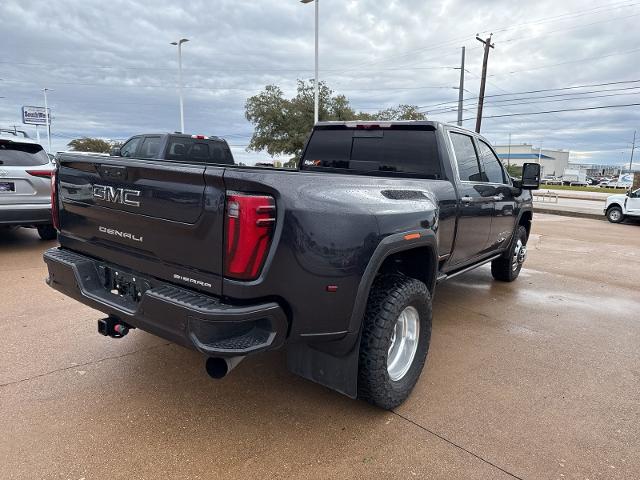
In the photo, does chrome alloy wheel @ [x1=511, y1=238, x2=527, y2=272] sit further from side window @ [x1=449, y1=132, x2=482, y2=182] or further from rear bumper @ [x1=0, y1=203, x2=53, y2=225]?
rear bumper @ [x1=0, y1=203, x2=53, y2=225]

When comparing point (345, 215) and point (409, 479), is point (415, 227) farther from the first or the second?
point (409, 479)

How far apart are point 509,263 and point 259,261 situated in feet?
16.0

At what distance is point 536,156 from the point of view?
111625 millimetres

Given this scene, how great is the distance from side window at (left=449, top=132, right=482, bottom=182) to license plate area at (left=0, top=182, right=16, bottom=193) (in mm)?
5955

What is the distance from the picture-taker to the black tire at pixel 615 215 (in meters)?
16.2

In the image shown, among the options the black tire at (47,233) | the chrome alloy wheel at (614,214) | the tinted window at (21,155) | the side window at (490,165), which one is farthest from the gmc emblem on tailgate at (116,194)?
the chrome alloy wheel at (614,214)

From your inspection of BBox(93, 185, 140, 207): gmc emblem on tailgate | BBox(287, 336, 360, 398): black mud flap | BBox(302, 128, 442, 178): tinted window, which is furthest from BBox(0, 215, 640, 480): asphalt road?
BBox(302, 128, 442, 178): tinted window

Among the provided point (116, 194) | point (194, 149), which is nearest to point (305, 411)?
point (116, 194)

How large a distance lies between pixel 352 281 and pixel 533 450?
142cm

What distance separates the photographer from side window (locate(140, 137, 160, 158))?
998cm

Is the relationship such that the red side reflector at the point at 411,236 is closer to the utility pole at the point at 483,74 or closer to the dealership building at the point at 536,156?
the utility pole at the point at 483,74

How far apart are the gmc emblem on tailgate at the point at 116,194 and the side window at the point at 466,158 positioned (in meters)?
2.82

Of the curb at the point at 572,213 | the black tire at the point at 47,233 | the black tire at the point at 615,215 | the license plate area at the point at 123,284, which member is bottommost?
the curb at the point at 572,213

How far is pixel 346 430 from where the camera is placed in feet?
8.93
